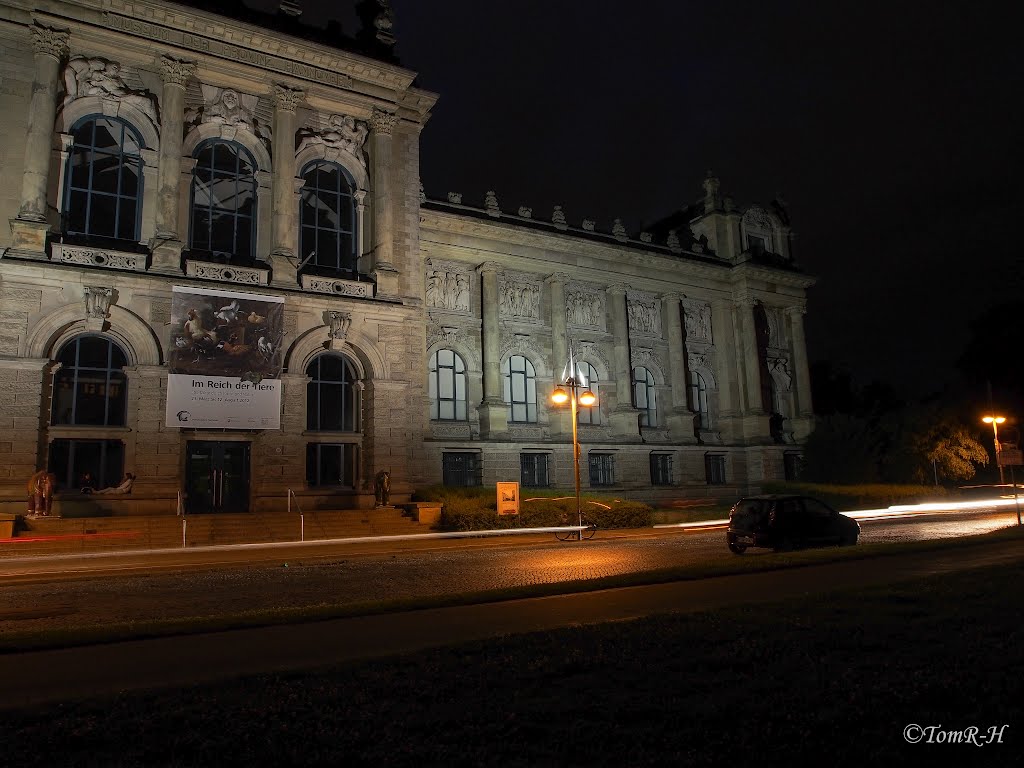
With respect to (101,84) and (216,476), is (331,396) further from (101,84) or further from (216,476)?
(101,84)

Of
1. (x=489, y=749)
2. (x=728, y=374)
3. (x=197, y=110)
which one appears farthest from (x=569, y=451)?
(x=489, y=749)

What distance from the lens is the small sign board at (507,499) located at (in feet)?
79.2

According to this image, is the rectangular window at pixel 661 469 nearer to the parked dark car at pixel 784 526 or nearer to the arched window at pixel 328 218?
the arched window at pixel 328 218

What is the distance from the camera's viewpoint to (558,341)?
4194 cm

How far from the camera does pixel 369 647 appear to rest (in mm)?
7918

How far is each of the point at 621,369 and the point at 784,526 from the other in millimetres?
26699

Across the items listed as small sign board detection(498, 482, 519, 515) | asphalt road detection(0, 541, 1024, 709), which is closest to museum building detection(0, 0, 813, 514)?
small sign board detection(498, 482, 519, 515)

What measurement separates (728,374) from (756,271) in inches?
293

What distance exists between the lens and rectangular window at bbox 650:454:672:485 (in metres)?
44.3

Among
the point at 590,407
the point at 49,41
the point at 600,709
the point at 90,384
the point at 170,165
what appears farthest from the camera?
the point at 590,407

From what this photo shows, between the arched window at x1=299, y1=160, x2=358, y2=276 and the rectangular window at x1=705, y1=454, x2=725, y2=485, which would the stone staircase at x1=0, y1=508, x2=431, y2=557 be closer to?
the arched window at x1=299, y1=160, x2=358, y2=276

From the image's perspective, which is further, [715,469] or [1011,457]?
[715,469]

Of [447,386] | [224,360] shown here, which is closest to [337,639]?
[224,360]

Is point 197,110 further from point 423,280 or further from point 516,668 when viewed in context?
A: point 516,668
